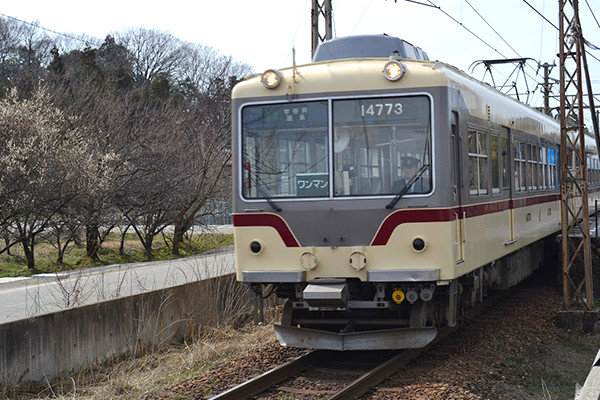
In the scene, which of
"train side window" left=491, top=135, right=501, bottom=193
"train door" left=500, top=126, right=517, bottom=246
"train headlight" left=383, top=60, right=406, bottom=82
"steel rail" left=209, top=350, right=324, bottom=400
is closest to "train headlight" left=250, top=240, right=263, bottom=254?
"steel rail" left=209, top=350, right=324, bottom=400

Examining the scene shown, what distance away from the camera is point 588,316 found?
12.1 metres

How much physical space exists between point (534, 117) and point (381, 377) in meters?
8.04

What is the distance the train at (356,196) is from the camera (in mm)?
8344

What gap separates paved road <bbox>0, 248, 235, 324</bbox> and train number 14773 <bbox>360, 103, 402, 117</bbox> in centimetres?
382

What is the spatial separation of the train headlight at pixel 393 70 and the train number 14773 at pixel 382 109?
0.90 ft

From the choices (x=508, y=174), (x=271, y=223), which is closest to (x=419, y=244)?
(x=271, y=223)

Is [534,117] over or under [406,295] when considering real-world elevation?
over

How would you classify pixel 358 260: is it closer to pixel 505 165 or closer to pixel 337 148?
pixel 337 148

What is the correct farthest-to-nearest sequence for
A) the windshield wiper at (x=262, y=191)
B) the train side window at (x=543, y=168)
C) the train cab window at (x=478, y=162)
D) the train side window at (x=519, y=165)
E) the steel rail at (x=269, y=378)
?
the train side window at (x=543, y=168)
the train side window at (x=519, y=165)
the train cab window at (x=478, y=162)
the windshield wiper at (x=262, y=191)
the steel rail at (x=269, y=378)

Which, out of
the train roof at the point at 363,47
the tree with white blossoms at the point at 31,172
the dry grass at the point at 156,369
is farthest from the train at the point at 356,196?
the tree with white blossoms at the point at 31,172

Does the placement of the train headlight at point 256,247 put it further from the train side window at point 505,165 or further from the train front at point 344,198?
the train side window at point 505,165

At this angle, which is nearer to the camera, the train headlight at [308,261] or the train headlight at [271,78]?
the train headlight at [308,261]

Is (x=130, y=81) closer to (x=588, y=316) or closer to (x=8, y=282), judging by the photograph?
(x=8, y=282)

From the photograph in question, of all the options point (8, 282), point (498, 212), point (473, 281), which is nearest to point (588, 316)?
point (498, 212)
